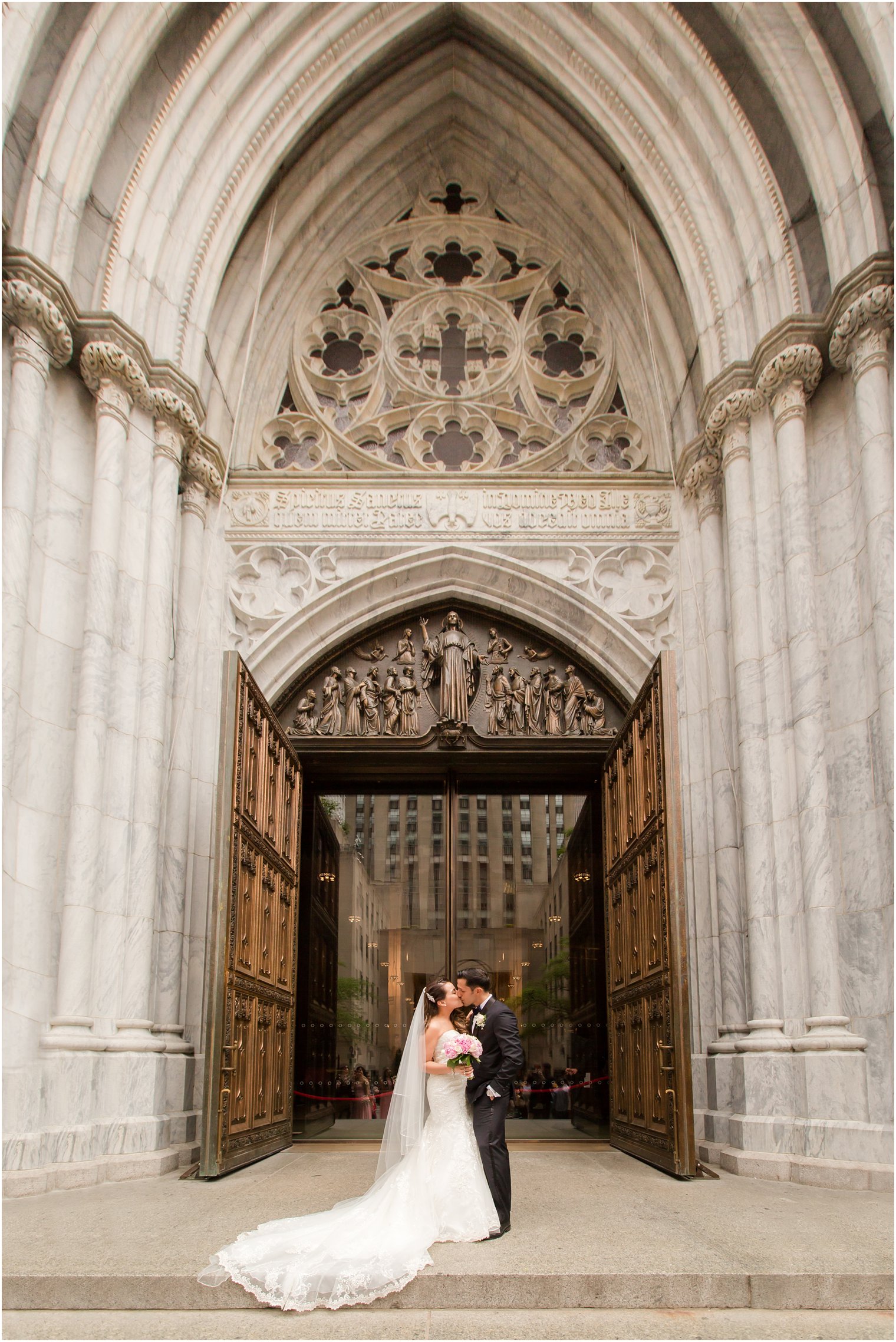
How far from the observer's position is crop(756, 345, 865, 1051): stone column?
7988 millimetres

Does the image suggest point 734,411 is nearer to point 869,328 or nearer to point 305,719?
point 869,328

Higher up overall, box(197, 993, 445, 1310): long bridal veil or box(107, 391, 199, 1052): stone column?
box(107, 391, 199, 1052): stone column

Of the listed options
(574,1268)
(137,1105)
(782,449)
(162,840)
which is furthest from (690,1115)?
(782,449)

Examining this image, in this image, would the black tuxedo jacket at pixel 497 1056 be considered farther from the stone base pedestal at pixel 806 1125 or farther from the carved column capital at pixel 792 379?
the carved column capital at pixel 792 379

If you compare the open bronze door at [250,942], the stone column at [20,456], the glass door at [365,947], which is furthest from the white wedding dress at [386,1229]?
the glass door at [365,947]

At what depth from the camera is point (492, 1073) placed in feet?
20.5

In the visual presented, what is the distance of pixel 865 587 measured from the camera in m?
8.52

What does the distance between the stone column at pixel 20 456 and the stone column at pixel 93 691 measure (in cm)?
58

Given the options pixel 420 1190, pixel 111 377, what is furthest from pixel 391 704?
pixel 420 1190

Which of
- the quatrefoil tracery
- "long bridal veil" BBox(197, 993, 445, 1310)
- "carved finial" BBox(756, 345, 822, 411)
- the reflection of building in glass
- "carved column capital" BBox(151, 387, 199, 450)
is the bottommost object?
"long bridal veil" BBox(197, 993, 445, 1310)

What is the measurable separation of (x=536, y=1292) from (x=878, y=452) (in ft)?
20.4

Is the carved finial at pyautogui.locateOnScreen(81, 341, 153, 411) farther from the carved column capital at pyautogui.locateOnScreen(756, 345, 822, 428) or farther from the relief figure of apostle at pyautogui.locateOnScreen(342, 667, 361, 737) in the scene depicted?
the carved column capital at pyautogui.locateOnScreen(756, 345, 822, 428)

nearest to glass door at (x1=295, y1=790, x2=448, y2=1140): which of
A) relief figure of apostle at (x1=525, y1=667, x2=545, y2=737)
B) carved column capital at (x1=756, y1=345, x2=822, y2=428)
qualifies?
relief figure of apostle at (x1=525, y1=667, x2=545, y2=737)

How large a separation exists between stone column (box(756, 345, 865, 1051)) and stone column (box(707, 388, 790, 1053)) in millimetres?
276
